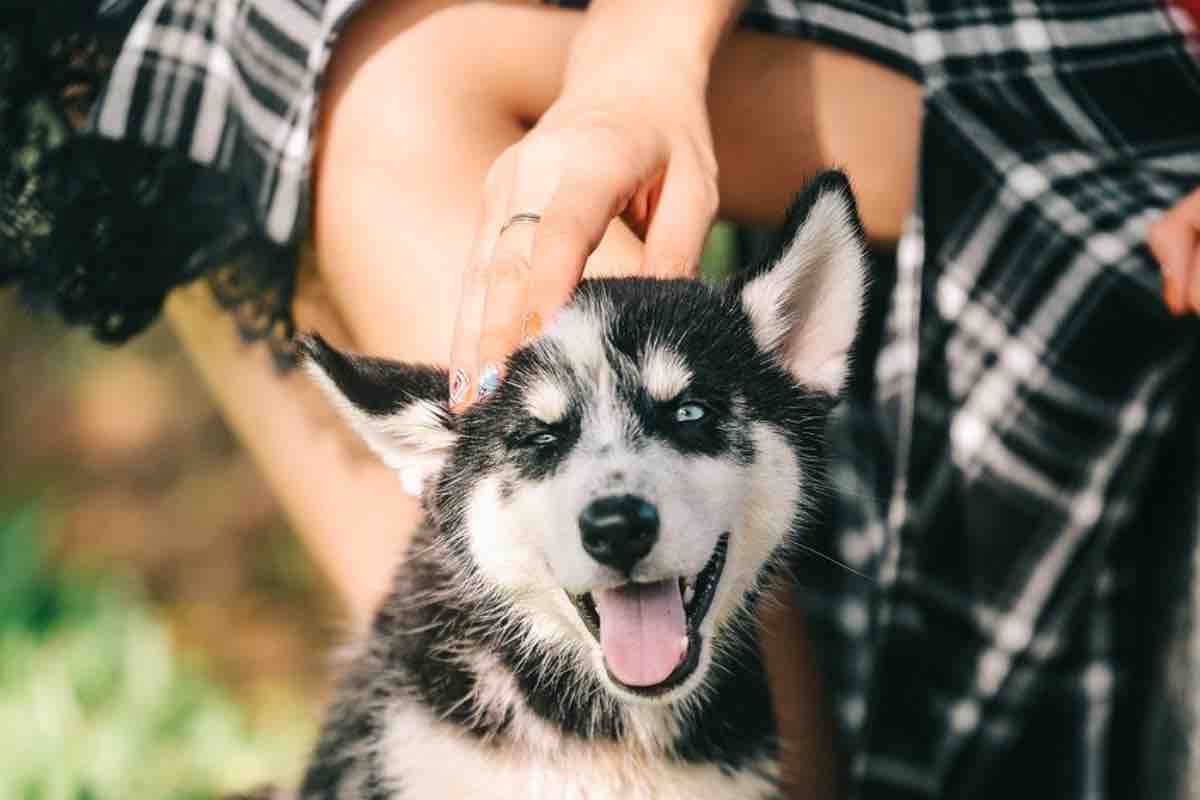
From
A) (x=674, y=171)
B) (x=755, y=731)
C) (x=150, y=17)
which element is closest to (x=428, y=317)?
(x=674, y=171)

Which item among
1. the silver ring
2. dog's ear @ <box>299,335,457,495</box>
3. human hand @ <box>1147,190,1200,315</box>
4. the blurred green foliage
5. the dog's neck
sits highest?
human hand @ <box>1147,190,1200,315</box>

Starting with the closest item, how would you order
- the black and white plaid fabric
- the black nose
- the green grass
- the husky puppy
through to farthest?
the black nose, the husky puppy, the black and white plaid fabric, the green grass

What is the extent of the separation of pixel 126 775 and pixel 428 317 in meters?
1.02

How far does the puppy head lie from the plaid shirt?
0.42m

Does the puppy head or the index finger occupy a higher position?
the index finger

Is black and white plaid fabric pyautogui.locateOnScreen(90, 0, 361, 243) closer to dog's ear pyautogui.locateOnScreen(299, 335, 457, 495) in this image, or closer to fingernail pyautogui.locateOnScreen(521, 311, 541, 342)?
dog's ear pyautogui.locateOnScreen(299, 335, 457, 495)

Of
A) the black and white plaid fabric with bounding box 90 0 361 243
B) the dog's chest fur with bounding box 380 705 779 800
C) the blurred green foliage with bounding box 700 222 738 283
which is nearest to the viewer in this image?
the dog's chest fur with bounding box 380 705 779 800

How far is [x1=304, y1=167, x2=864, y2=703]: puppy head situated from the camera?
4.64 ft

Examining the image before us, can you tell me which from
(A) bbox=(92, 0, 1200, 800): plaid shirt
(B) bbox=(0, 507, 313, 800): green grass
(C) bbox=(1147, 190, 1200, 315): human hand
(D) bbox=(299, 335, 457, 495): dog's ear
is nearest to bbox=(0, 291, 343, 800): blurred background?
(B) bbox=(0, 507, 313, 800): green grass

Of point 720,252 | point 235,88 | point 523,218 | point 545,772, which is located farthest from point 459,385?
point 720,252

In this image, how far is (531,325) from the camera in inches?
58.6

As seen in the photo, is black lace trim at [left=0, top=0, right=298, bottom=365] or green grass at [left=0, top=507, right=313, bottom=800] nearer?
black lace trim at [left=0, top=0, right=298, bottom=365]

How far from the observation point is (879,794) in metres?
2.10

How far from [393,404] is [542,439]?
0.60 feet
